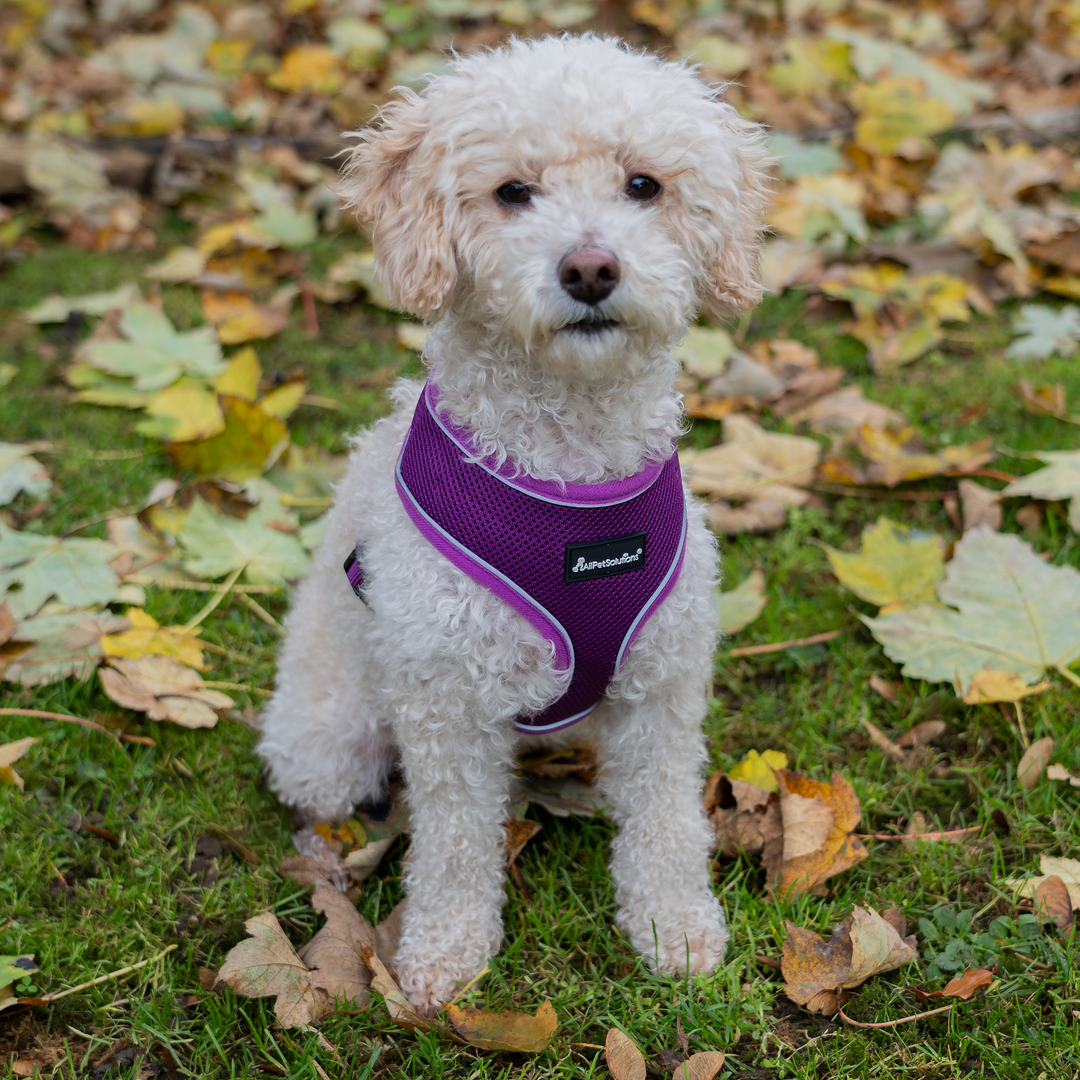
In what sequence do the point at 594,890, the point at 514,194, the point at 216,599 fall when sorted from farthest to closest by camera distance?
the point at 216,599, the point at 594,890, the point at 514,194

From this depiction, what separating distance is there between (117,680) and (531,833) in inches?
51.9

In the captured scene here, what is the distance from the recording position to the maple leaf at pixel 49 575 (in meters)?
3.42

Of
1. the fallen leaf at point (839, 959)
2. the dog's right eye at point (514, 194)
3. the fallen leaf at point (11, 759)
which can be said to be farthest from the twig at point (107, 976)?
the dog's right eye at point (514, 194)

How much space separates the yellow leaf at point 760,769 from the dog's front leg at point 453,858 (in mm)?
735

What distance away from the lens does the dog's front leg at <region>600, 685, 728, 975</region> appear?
104 inches

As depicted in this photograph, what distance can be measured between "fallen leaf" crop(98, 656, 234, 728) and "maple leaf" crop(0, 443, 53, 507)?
1.23m

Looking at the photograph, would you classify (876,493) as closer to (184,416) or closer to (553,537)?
(553,537)

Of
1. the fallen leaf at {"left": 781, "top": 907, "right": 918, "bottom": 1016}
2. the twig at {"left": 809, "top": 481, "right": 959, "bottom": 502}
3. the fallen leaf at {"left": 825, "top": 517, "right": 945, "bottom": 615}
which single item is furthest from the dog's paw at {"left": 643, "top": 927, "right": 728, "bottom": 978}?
the twig at {"left": 809, "top": 481, "right": 959, "bottom": 502}

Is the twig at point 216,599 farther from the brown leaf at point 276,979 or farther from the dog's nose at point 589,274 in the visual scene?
the dog's nose at point 589,274

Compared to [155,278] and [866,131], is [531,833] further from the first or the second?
[866,131]

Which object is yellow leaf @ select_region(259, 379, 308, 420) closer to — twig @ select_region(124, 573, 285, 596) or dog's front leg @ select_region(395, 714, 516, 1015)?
twig @ select_region(124, 573, 285, 596)

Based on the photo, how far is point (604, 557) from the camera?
236 centimetres

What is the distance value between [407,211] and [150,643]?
172 centimetres

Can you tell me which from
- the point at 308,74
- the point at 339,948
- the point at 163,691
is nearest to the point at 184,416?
the point at 163,691
